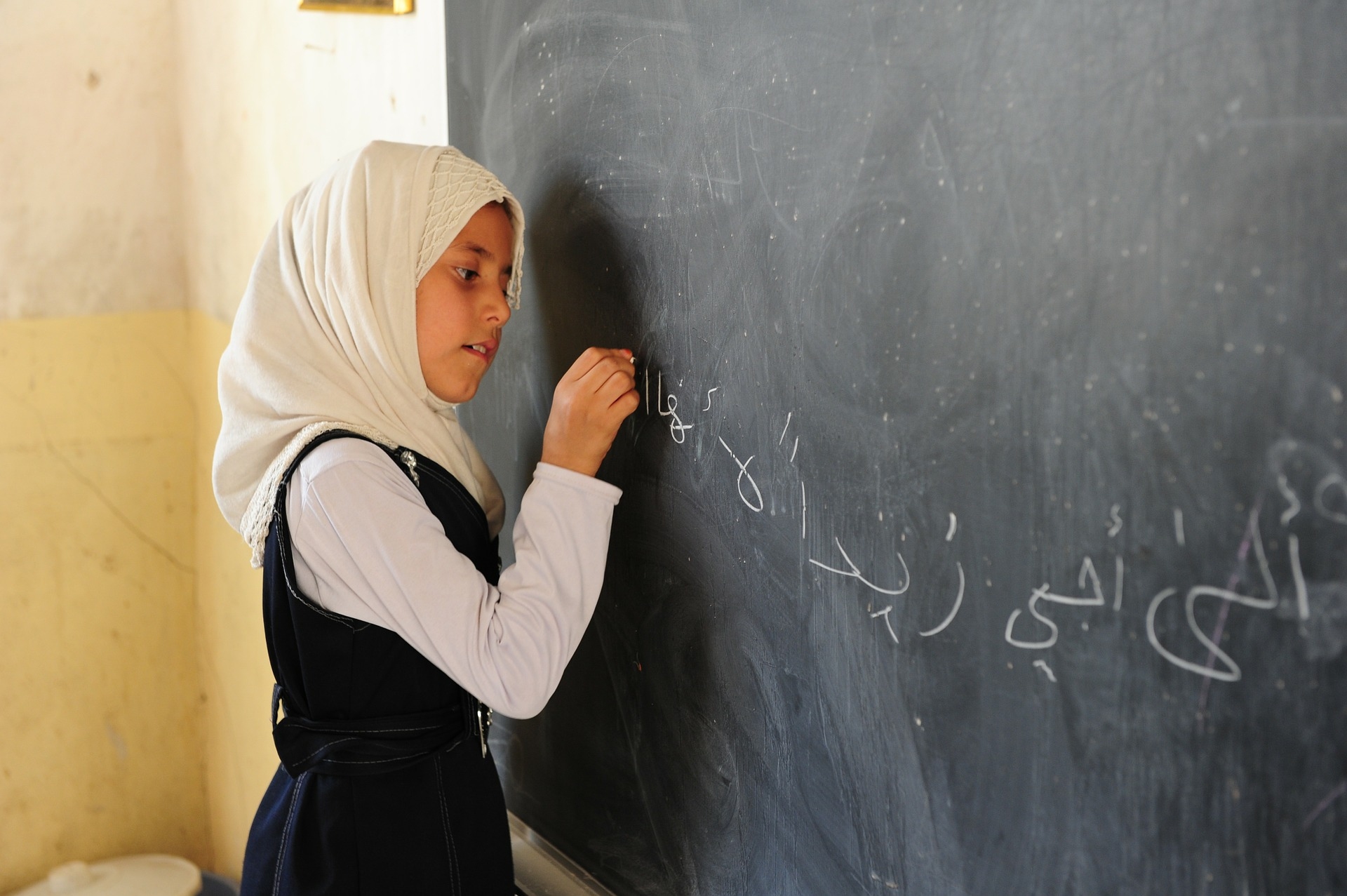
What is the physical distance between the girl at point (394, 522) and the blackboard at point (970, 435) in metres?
0.12

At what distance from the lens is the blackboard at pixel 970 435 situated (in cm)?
59

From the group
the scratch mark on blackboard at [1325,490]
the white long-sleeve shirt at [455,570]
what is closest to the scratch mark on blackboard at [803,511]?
the white long-sleeve shirt at [455,570]

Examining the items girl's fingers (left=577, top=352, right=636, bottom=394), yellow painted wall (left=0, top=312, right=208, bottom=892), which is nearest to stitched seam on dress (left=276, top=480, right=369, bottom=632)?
girl's fingers (left=577, top=352, right=636, bottom=394)

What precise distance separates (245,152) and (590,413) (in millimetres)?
1443

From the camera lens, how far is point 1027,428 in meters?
0.71

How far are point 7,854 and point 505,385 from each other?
6.40 feet

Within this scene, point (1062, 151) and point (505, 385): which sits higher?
point (1062, 151)

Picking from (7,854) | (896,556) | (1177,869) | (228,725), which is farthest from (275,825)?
(7,854)

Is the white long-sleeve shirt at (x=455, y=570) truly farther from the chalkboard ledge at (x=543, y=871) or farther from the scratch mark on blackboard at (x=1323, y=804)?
the scratch mark on blackboard at (x=1323, y=804)

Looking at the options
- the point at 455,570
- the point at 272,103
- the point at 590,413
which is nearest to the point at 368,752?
the point at 455,570

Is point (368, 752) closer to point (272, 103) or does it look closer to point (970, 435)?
point (970, 435)

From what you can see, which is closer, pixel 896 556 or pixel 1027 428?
pixel 1027 428

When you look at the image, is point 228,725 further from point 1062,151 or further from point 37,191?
point 1062,151

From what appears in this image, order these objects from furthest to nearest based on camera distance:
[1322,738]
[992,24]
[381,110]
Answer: [381,110] → [992,24] → [1322,738]
